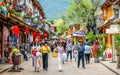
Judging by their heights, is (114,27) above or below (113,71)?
above

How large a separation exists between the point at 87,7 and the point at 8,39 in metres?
32.5

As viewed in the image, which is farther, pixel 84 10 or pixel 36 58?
A: pixel 84 10

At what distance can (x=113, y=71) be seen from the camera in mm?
22656

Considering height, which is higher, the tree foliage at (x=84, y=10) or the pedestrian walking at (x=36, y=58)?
the tree foliage at (x=84, y=10)

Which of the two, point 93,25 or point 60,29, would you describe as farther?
point 60,29

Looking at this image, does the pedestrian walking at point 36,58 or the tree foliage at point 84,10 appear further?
the tree foliage at point 84,10

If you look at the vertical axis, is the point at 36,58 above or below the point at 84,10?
below

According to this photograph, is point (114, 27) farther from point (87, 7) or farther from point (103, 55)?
point (87, 7)

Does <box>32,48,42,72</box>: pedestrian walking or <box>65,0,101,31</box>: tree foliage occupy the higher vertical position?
<box>65,0,101,31</box>: tree foliage

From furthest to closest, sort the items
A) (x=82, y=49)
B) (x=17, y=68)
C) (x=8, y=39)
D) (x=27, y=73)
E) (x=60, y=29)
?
1. (x=60, y=29)
2. (x=8, y=39)
3. (x=82, y=49)
4. (x=17, y=68)
5. (x=27, y=73)

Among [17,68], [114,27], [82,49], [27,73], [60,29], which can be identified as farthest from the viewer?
[60,29]

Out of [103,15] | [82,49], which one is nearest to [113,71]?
[82,49]

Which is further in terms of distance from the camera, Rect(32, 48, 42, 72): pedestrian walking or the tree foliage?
the tree foliage

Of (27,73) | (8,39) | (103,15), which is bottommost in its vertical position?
(27,73)
